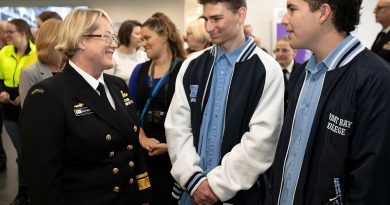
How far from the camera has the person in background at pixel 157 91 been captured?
9.34 feet

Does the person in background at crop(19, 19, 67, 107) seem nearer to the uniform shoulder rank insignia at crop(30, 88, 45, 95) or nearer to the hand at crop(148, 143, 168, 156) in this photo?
the hand at crop(148, 143, 168, 156)

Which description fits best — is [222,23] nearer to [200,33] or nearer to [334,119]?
[334,119]

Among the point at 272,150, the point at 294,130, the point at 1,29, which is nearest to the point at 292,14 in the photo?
the point at 294,130

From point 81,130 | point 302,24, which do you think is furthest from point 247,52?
point 81,130

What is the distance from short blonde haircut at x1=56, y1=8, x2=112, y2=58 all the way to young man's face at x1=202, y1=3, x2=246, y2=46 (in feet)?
1.99

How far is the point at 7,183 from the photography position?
4.83 m

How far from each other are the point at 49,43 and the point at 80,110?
4.38 ft

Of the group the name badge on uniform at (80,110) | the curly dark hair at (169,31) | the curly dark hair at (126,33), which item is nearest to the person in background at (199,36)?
the curly dark hair at (169,31)

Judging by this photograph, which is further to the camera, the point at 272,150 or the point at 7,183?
the point at 7,183

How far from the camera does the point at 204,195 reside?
1.99 meters

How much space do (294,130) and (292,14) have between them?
0.48 meters

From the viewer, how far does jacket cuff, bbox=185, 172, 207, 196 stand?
2.01m

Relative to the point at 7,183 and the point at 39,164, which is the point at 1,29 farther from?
the point at 39,164

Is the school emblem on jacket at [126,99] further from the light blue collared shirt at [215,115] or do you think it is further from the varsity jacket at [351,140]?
the varsity jacket at [351,140]
